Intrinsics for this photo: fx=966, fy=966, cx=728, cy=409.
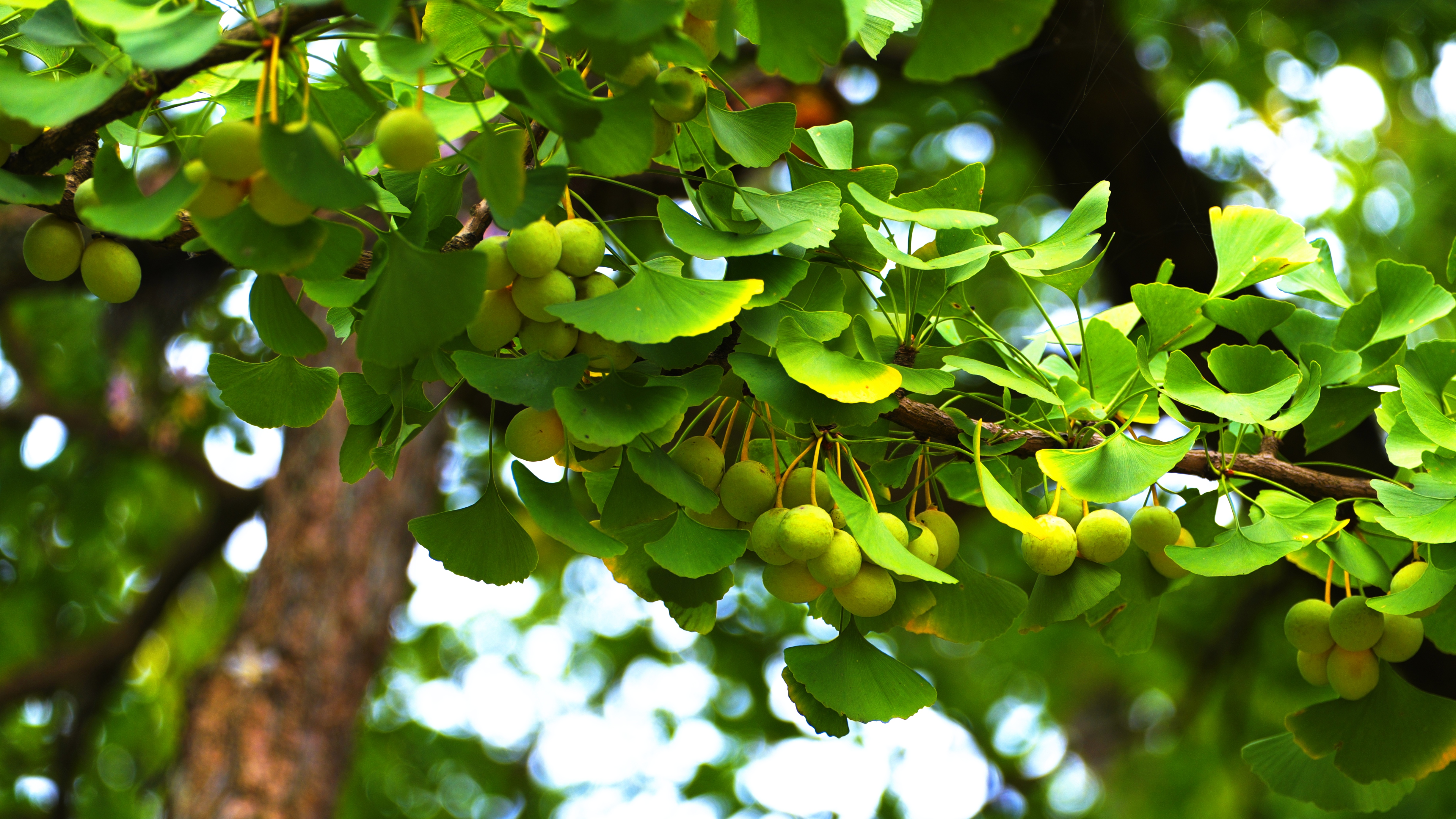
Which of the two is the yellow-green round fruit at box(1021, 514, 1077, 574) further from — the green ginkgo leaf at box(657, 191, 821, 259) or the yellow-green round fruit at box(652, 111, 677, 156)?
the yellow-green round fruit at box(652, 111, 677, 156)

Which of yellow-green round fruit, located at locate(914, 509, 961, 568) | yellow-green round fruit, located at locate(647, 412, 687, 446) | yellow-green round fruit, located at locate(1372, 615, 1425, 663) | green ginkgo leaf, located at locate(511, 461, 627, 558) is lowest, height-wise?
yellow-green round fruit, located at locate(1372, 615, 1425, 663)

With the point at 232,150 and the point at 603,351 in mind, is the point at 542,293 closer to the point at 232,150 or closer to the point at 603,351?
the point at 603,351

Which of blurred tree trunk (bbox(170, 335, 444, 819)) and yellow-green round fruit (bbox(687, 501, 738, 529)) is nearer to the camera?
yellow-green round fruit (bbox(687, 501, 738, 529))

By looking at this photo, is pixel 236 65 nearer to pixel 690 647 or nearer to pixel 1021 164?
pixel 1021 164

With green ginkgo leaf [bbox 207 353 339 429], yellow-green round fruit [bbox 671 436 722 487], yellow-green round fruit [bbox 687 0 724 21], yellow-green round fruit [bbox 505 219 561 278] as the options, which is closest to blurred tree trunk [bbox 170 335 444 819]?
green ginkgo leaf [bbox 207 353 339 429]

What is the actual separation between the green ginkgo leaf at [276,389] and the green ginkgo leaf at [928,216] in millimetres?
463

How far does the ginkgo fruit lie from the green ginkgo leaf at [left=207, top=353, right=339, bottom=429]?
89 cm

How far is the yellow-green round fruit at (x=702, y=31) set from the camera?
2.24ft

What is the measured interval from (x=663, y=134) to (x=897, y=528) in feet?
1.11

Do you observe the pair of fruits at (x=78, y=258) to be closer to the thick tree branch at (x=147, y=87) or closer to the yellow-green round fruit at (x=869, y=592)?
the thick tree branch at (x=147, y=87)

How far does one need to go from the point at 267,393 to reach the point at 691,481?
0.40m

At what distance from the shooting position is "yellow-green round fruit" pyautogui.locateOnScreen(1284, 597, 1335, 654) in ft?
2.79

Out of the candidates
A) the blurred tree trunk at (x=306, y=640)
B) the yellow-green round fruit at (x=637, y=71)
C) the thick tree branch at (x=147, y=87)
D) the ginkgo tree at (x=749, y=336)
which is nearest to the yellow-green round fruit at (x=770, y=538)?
the ginkgo tree at (x=749, y=336)

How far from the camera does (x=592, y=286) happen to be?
683 millimetres
